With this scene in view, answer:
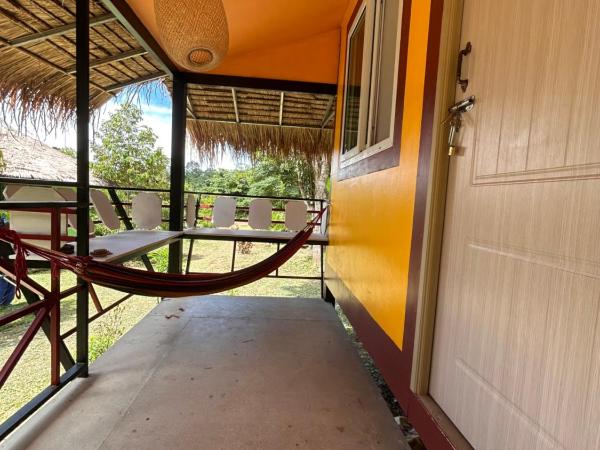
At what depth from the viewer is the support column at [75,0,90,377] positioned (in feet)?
5.28

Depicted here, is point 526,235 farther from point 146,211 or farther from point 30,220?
point 146,211

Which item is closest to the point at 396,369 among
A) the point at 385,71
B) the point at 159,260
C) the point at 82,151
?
the point at 385,71

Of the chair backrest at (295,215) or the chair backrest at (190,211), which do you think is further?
the chair backrest at (295,215)

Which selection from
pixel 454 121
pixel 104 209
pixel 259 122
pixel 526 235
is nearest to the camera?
pixel 526 235

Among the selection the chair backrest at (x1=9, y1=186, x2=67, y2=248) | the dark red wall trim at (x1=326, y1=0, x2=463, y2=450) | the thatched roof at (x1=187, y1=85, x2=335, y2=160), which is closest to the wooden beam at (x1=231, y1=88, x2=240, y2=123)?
the thatched roof at (x1=187, y1=85, x2=335, y2=160)

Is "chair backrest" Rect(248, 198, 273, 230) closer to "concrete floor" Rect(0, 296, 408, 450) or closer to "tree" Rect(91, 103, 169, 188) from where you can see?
"concrete floor" Rect(0, 296, 408, 450)

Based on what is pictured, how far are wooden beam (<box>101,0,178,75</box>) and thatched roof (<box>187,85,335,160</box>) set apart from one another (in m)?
0.82

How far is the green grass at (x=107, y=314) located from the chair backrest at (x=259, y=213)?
4.28 ft

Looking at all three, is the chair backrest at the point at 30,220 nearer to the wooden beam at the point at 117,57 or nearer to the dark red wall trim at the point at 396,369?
the wooden beam at the point at 117,57

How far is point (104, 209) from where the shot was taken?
2.97 m

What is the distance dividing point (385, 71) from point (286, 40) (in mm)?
1739

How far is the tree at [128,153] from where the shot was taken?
909 cm

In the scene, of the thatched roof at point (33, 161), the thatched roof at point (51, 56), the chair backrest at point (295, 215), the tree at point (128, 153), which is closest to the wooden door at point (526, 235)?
the thatched roof at point (51, 56)

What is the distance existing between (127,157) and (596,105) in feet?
33.9
